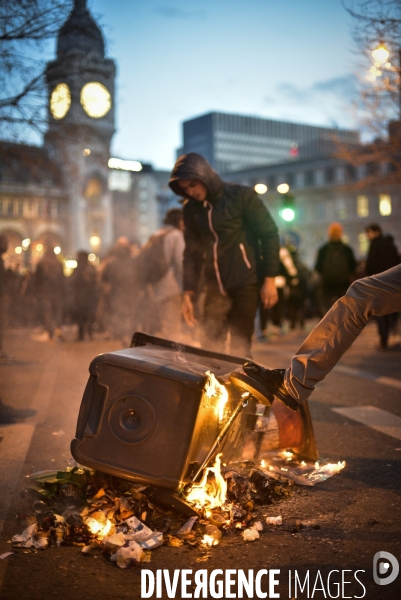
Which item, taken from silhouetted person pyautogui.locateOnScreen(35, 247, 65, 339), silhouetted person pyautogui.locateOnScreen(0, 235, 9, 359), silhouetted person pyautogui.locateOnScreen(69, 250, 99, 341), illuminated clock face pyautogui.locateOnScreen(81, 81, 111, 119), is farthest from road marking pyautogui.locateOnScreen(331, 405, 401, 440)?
silhouetted person pyautogui.locateOnScreen(69, 250, 99, 341)

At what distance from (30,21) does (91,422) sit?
31.4 feet

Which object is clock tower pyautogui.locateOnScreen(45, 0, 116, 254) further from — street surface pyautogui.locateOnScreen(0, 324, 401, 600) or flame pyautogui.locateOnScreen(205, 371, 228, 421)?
flame pyautogui.locateOnScreen(205, 371, 228, 421)

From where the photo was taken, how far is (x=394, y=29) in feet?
38.5

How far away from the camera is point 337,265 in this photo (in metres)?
13.5

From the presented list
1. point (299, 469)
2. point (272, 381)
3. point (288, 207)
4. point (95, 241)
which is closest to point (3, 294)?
point (299, 469)

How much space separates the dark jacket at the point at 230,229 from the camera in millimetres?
5883

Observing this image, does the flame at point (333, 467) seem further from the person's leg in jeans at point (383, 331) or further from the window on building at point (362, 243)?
the window on building at point (362, 243)

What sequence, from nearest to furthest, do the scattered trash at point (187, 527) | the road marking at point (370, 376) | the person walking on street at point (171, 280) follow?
the scattered trash at point (187, 527) < the road marking at point (370, 376) < the person walking on street at point (171, 280)

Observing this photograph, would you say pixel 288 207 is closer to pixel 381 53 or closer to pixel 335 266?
pixel 381 53

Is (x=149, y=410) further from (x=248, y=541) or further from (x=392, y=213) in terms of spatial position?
(x=392, y=213)

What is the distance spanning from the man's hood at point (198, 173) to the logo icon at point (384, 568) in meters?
3.23

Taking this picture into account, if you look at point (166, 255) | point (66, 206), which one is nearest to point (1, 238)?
point (166, 255)

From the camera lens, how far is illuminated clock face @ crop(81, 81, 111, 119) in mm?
13742

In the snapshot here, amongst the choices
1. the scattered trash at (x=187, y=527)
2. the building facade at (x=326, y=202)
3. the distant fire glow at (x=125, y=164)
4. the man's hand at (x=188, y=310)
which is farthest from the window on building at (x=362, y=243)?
the scattered trash at (x=187, y=527)
